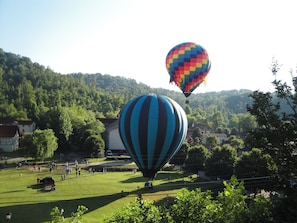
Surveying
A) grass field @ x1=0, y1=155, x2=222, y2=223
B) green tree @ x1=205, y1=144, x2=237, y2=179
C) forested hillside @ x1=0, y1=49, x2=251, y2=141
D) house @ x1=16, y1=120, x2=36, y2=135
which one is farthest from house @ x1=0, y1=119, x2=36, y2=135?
green tree @ x1=205, y1=144, x2=237, y2=179

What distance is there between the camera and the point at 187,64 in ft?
140

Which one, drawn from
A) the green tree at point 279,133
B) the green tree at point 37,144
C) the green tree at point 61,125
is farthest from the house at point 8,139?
the green tree at point 279,133

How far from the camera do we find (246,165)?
32.1 meters

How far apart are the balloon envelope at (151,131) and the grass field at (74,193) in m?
2.98

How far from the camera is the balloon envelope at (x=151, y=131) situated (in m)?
26.7

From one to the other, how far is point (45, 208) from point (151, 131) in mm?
9904

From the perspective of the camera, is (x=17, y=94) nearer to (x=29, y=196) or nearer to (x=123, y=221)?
(x=29, y=196)

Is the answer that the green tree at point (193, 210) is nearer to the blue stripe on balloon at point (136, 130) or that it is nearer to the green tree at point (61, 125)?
the blue stripe on balloon at point (136, 130)

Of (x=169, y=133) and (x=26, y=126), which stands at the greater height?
(x=26, y=126)

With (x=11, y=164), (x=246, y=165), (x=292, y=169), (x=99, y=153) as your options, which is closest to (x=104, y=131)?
(x=99, y=153)

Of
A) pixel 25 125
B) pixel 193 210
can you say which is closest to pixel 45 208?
pixel 193 210

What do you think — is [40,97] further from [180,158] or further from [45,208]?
[45,208]

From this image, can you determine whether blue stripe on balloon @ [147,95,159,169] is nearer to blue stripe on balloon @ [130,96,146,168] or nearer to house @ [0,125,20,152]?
blue stripe on balloon @ [130,96,146,168]

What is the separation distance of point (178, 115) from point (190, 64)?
648 inches
